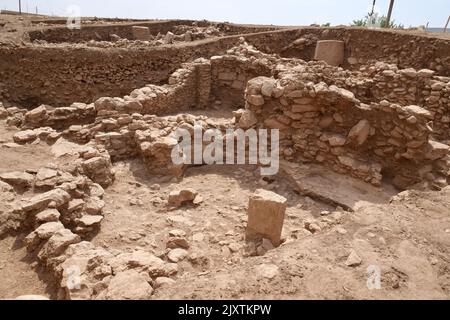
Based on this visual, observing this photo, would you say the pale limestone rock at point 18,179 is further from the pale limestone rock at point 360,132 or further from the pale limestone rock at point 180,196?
the pale limestone rock at point 360,132

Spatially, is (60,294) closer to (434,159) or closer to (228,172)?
(228,172)

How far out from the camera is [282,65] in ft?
30.3

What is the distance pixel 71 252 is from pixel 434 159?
5.24 metres

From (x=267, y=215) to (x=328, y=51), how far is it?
11.3 m

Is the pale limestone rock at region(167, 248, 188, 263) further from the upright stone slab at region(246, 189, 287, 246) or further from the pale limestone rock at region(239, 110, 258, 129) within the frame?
the pale limestone rock at region(239, 110, 258, 129)

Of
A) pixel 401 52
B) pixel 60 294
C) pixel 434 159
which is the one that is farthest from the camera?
pixel 401 52

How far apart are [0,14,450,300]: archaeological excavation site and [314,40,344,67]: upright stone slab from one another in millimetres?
4173

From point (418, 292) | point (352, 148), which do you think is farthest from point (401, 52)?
point (418, 292)

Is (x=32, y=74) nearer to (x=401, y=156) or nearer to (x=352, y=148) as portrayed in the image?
(x=352, y=148)

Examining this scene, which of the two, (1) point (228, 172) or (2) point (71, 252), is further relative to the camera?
(1) point (228, 172)

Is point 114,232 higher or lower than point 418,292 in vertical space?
lower

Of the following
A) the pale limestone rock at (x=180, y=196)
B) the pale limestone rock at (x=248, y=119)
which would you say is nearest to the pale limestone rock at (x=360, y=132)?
the pale limestone rock at (x=248, y=119)
